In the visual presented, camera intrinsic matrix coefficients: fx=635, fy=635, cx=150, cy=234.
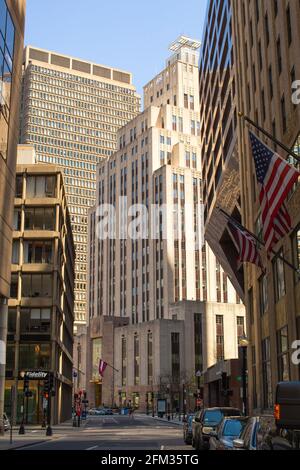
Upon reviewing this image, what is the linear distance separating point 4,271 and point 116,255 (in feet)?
391

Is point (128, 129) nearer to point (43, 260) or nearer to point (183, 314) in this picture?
point (183, 314)

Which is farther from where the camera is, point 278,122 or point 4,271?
point 4,271

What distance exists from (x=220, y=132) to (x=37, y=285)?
23.3 metres

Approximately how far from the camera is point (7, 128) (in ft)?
127

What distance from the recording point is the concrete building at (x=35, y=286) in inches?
2397

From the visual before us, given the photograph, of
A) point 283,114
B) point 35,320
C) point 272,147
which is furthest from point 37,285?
point 283,114

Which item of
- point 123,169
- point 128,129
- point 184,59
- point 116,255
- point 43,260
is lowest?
point 43,260

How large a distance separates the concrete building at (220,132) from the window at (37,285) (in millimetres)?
17141

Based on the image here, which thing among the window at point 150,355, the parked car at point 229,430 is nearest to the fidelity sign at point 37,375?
the parked car at point 229,430

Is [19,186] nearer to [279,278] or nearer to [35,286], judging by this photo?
[35,286]

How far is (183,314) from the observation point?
128 metres
